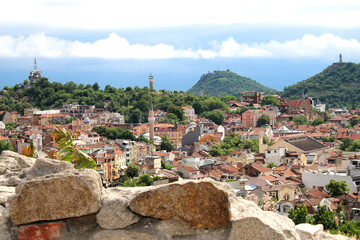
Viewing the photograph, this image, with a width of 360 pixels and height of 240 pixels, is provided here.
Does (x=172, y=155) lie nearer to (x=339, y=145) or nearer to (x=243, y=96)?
(x=339, y=145)

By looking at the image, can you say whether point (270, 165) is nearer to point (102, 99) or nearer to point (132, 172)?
point (132, 172)

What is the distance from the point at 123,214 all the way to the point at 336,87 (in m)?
94.0

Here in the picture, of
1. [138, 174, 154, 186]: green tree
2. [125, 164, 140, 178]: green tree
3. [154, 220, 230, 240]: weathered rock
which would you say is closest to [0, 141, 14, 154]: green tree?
[125, 164, 140, 178]: green tree

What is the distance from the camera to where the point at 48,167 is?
12.2 feet

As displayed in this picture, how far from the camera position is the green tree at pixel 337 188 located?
931 inches

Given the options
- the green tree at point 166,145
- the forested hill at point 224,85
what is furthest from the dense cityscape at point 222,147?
the forested hill at point 224,85

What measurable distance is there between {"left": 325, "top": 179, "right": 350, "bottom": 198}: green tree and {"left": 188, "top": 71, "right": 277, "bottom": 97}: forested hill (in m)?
106

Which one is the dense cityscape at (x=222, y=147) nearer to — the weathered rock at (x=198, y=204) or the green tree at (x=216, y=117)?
the green tree at (x=216, y=117)

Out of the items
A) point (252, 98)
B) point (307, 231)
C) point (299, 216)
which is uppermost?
point (307, 231)

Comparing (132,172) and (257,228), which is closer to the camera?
(257,228)

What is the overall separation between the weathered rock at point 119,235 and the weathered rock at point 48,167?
0.65 m

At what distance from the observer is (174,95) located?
75375mm

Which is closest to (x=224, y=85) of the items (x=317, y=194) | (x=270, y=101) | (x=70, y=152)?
(x=270, y=101)

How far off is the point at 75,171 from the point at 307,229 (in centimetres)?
215
